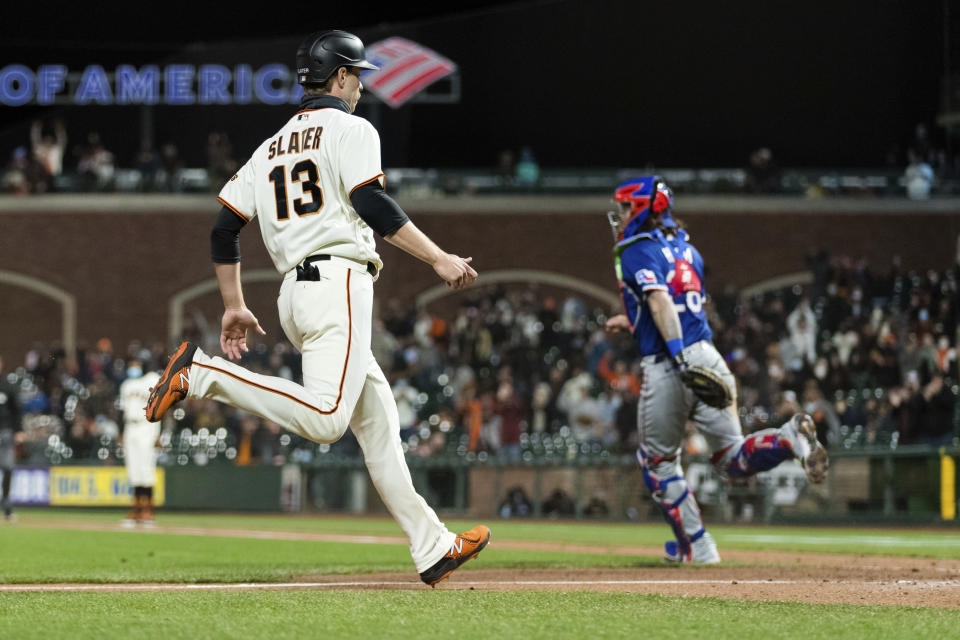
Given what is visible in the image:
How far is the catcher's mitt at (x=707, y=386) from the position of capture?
745 centimetres

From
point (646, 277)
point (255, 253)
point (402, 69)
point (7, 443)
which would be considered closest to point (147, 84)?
point (255, 253)

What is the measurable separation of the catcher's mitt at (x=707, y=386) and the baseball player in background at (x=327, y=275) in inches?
80.1

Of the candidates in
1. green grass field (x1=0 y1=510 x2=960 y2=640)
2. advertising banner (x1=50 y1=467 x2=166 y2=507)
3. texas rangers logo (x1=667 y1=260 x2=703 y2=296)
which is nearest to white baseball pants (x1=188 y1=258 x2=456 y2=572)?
green grass field (x1=0 y1=510 x2=960 y2=640)

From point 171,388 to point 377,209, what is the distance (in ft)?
3.71

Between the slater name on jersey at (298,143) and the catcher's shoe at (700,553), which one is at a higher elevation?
the slater name on jersey at (298,143)

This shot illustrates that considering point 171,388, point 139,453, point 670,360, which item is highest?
point 670,360

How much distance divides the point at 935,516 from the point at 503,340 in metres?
9.07

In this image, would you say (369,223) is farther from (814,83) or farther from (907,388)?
(814,83)

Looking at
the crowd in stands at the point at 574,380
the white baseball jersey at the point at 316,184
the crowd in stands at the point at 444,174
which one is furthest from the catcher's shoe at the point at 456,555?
the crowd in stands at the point at 444,174

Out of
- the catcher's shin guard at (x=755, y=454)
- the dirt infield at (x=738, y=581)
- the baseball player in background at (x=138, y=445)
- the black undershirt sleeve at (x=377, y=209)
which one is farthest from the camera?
the baseball player in background at (x=138, y=445)

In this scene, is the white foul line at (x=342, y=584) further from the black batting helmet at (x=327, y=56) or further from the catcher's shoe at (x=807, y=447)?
the black batting helmet at (x=327, y=56)

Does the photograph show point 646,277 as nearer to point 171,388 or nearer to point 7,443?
point 171,388

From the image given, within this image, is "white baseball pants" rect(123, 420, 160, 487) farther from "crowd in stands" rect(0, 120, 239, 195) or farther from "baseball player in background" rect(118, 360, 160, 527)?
"crowd in stands" rect(0, 120, 239, 195)

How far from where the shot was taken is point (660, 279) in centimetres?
772
